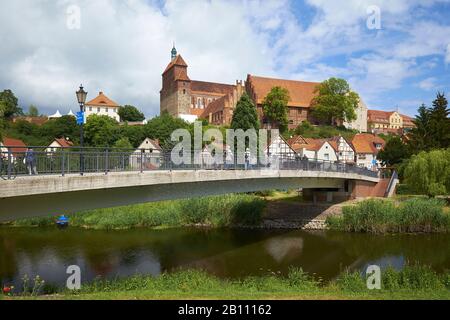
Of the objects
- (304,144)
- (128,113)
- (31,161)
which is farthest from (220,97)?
(31,161)

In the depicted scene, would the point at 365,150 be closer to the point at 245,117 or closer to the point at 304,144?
the point at 304,144

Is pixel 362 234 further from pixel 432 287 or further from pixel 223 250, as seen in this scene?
pixel 432 287

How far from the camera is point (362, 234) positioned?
29250 mm

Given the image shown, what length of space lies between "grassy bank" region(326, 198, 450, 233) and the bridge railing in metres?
10.6

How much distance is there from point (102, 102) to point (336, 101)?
61469 millimetres

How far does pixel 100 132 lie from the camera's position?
229 ft

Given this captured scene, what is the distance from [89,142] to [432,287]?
69154mm

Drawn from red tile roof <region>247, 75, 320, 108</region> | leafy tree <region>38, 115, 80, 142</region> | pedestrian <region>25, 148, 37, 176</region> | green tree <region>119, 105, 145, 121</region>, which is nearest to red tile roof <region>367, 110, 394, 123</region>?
red tile roof <region>247, 75, 320, 108</region>

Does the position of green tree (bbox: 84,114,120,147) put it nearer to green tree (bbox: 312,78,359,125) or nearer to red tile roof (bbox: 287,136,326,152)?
red tile roof (bbox: 287,136,326,152)

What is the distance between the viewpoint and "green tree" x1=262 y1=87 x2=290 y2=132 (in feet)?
275

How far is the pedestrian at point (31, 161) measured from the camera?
35.8 feet

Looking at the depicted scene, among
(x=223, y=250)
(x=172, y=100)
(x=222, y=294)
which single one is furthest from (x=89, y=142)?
(x=222, y=294)
